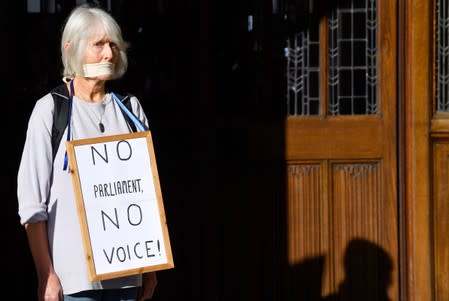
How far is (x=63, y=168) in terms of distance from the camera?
3.66 metres

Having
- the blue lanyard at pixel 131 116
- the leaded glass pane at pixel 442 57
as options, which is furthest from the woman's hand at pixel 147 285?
the leaded glass pane at pixel 442 57

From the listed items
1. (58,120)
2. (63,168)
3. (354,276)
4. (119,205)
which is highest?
(58,120)

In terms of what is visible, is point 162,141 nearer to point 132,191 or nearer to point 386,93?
point 386,93

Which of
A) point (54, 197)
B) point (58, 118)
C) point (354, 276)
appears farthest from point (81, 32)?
point (354, 276)

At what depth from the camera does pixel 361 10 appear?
17.8 feet

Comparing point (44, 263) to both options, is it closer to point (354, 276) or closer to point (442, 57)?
point (354, 276)

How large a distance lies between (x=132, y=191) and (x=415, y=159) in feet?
6.83

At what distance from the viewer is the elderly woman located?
143 inches

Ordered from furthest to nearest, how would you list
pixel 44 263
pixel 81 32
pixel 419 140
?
1. pixel 419 140
2. pixel 81 32
3. pixel 44 263

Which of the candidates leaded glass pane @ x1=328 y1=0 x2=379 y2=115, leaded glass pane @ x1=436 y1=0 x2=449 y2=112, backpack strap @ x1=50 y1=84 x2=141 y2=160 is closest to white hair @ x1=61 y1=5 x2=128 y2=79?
backpack strap @ x1=50 y1=84 x2=141 y2=160

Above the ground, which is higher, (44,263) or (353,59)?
(353,59)

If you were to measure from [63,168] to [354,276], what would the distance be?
2.23m

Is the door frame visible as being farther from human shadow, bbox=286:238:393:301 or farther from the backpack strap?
the backpack strap

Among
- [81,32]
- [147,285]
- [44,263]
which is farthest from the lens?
[147,285]
